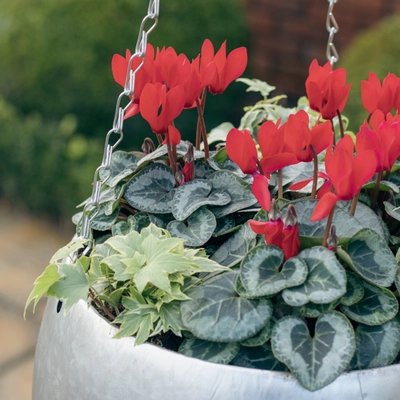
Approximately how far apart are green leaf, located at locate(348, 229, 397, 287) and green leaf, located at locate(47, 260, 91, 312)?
35 centimetres

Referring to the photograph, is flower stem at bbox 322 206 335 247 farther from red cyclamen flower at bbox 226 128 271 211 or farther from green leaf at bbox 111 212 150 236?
green leaf at bbox 111 212 150 236

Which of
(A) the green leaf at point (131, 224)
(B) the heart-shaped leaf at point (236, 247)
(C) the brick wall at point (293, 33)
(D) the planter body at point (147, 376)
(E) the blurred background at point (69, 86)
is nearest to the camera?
(D) the planter body at point (147, 376)

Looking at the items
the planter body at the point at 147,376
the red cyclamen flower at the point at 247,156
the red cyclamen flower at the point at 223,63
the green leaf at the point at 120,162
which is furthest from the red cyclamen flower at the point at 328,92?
the planter body at the point at 147,376

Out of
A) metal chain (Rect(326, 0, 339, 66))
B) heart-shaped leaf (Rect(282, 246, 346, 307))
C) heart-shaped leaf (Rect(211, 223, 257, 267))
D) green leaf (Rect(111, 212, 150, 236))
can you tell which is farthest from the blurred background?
heart-shaped leaf (Rect(282, 246, 346, 307))

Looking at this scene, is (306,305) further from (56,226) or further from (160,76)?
(56,226)

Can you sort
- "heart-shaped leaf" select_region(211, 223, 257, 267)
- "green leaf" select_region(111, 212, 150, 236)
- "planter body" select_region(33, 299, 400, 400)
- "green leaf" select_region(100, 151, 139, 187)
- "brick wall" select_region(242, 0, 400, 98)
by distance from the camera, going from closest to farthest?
"planter body" select_region(33, 299, 400, 400) → "heart-shaped leaf" select_region(211, 223, 257, 267) → "green leaf" select_region(111, 212, 150, 236) → "green leaf" select_region(100, 151, 139, 187) → "brick wall" select_region(242, 0, 400, 98)

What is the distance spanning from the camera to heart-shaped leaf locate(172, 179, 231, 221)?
3.29ft

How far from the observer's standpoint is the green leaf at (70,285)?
866mm

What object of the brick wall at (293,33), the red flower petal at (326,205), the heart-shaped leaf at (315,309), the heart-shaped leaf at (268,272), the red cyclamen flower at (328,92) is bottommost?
the brick wall at (293,33)

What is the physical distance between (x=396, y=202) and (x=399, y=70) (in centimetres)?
147

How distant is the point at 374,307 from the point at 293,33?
3.33 metres

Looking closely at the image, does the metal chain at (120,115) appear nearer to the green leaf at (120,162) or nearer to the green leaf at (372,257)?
the green leaf at (120,162)

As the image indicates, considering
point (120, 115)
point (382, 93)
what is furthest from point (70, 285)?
point (382, 93)

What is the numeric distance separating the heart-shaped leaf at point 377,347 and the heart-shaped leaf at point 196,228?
Answer: 0.27 meters
